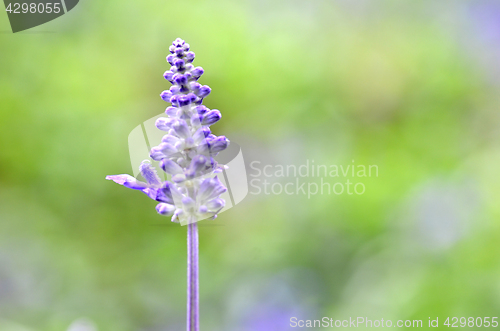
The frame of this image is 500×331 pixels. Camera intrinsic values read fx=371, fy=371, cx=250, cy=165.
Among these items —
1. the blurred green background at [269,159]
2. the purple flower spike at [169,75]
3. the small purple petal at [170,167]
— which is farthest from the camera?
the blurred green background at [269,159]

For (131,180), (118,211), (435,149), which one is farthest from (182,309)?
(435,149)

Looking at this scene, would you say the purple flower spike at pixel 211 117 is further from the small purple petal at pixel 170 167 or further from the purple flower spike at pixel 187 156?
the small purple petal at pixel 170 167

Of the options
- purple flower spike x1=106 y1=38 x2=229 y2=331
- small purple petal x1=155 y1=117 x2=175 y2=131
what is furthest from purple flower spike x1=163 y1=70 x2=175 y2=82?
small purple petal x1=155 y1=117 x2=175 y2=131

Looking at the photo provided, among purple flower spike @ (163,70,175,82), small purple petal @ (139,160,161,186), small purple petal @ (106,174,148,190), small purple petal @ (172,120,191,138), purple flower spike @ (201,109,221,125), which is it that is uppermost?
purple flower spike @ (163,70,175,82)

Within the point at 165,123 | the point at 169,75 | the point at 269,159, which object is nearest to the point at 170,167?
the point at 165,123

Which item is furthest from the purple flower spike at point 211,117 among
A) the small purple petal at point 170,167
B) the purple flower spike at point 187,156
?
the small purple petal at point 170,167

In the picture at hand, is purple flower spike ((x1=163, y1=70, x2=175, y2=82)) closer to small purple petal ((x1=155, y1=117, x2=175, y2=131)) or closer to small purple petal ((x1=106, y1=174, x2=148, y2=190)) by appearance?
small purple petal ((x1=155, y1=117, x2=175, y2=131))

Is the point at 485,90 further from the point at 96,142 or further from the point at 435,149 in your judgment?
the point at 96,142
